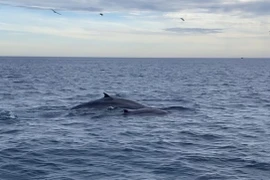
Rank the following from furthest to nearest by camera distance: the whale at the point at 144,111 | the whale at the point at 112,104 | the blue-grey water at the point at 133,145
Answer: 1. the whale at the point at 112,104
2. the whale at the point at 144,111
3. the blue-grey water at the point at 133,145

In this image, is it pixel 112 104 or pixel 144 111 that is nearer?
pixel 144 111

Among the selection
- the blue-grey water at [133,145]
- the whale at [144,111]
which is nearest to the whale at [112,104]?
the blue-grey water at [133,145]

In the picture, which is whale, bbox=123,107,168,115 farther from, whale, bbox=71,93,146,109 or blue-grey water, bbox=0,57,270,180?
whale, bbox=71,93,146,109

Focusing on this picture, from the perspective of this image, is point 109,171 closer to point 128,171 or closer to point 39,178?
point 128,171

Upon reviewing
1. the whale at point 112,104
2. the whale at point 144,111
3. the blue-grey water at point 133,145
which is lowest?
the blue-grey water at point 133,145

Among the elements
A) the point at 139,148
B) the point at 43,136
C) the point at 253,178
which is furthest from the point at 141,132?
the point at 253,178

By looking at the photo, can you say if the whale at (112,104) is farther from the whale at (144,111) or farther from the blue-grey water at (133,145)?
the whale at (144,111)

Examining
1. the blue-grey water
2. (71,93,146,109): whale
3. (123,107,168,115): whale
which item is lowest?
the blue-grey water

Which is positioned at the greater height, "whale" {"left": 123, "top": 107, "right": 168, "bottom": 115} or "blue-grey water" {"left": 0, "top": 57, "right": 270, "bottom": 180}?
A: "whale" {"left": 123, "top": 107, "right": 168, "bottom": 115}

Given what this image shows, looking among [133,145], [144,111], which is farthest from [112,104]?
[133,145]

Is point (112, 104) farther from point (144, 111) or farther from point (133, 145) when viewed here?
point (133, 145)

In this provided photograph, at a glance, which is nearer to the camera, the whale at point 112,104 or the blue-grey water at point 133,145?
the blue-grey water at point 133,145

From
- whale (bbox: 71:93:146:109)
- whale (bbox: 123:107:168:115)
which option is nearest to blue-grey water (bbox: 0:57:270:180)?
whale (bbox: 123:107:168:115)

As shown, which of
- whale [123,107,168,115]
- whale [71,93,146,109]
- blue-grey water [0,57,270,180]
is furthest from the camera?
whale [71,93,146,109]
